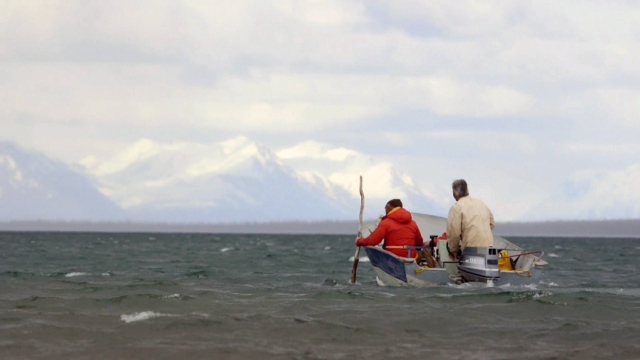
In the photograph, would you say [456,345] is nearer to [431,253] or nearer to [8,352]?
[8,352]

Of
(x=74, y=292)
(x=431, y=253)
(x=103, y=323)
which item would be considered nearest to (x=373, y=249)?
(x=431, y=253)

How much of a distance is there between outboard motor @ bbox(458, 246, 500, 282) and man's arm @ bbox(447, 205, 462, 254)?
346 mm

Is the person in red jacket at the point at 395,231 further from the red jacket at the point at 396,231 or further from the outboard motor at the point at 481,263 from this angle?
the outboard motor at the point at 481,263

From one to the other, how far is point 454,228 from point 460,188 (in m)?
1.03

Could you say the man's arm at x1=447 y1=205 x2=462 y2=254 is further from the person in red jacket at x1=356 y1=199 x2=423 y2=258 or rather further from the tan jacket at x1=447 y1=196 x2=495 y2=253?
the person in red jacket at x1=356 y1=199 x2=423 y2=258

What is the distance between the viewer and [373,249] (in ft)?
78.0

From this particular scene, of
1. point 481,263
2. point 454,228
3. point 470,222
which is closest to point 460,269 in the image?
point 481,263

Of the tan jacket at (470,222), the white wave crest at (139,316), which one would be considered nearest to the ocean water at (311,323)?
the white wave crest at (139,316)

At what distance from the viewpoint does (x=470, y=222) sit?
20000mm

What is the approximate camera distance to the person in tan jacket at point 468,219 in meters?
19.9

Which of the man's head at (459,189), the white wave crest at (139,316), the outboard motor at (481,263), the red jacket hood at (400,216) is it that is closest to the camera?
the white wave crest at (139,316)

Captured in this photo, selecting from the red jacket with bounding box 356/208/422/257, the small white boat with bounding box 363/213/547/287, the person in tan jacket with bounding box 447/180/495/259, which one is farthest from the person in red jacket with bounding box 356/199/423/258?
the person in tan jacket with bounding box 447/180/495/259

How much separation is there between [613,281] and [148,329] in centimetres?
2005

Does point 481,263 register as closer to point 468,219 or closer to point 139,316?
point 468,219
